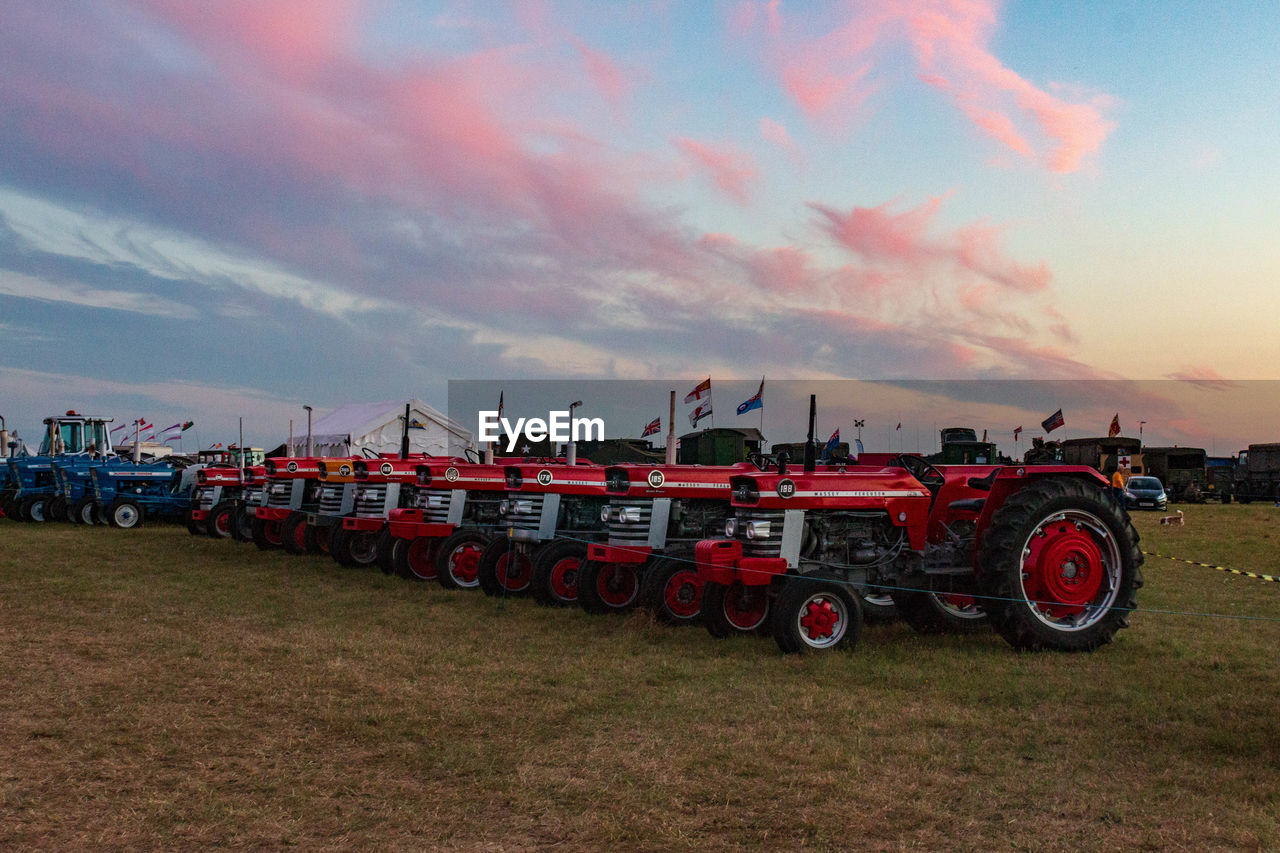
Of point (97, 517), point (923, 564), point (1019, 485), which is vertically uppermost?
point (1019, 485)

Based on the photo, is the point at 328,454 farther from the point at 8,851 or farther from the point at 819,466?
the point at 8,851

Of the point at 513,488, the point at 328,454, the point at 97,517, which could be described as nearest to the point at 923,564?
the point at 513,488

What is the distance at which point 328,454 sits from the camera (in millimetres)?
29781

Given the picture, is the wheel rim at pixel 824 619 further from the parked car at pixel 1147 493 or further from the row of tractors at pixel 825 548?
the parked car at pixel 1147 493

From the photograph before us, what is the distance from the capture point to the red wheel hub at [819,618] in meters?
7.12

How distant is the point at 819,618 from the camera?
714 cm

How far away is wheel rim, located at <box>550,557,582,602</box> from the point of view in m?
9.38

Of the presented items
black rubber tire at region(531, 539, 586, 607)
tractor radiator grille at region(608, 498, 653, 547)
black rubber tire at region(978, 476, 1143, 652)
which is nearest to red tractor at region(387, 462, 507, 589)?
black rubber tire at region(531, 539, 586, 607)

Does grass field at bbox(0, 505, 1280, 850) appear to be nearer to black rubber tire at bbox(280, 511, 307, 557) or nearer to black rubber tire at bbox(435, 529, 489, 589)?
black rubber tire at bbox(435, 529, 489, 589)

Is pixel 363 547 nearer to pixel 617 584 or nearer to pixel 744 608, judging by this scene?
pixel 617 584

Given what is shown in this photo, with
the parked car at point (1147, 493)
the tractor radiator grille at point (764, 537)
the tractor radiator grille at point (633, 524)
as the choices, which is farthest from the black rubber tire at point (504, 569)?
the parked car at point (1147, 493)

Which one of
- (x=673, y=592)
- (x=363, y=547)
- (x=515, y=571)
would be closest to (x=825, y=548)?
(x=673, y=592)

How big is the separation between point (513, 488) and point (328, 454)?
2112 cm

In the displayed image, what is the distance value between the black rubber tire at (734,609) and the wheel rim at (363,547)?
6283mm
